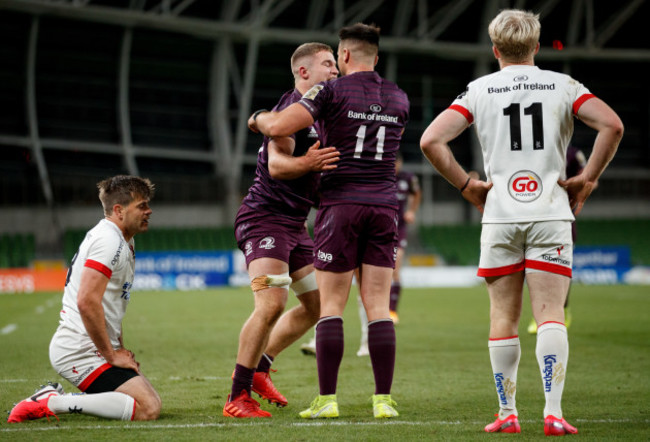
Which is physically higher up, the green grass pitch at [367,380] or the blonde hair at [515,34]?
the blonde hair at [515,34]

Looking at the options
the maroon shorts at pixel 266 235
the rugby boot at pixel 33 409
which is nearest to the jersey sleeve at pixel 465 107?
the maroon shorts at pixel 266 235

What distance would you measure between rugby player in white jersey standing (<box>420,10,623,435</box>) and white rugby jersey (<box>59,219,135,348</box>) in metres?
1.94

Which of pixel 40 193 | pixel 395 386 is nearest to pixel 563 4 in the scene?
pixel 40 193

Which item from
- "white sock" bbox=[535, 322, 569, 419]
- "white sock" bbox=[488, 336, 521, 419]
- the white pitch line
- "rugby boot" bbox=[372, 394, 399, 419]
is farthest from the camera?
the white pitch line

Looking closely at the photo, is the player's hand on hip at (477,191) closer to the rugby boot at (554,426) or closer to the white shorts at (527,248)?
the white shorts at (527,248)

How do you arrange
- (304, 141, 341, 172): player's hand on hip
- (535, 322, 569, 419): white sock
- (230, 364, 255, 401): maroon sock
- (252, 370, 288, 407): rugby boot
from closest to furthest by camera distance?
1. (535, 322, 569, 419): white sock
2. (304, 141, 341, 172): player's hand on hip
3. (230, 364, 255, 401): maroon sock
4. (252, 370, 288, 407): rugby boot

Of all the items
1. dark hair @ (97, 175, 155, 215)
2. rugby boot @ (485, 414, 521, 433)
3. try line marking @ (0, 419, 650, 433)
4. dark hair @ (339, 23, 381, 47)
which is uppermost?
dark hair @ (339, 23, 381, 47)

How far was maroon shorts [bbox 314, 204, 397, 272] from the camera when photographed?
15.9 ft

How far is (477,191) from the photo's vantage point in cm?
438

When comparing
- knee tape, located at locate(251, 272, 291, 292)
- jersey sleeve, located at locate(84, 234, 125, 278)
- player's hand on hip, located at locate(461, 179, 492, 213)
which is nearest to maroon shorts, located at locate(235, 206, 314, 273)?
knee tape, located at locate(251, 272, 291, 292)

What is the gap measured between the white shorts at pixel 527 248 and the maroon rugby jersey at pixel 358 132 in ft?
2.75

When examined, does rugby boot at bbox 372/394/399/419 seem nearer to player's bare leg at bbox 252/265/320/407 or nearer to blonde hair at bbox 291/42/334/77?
player's bare leg at bbox 252/265/320/407

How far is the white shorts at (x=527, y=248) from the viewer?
13.9 ft

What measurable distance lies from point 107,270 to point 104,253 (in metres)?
0.10
